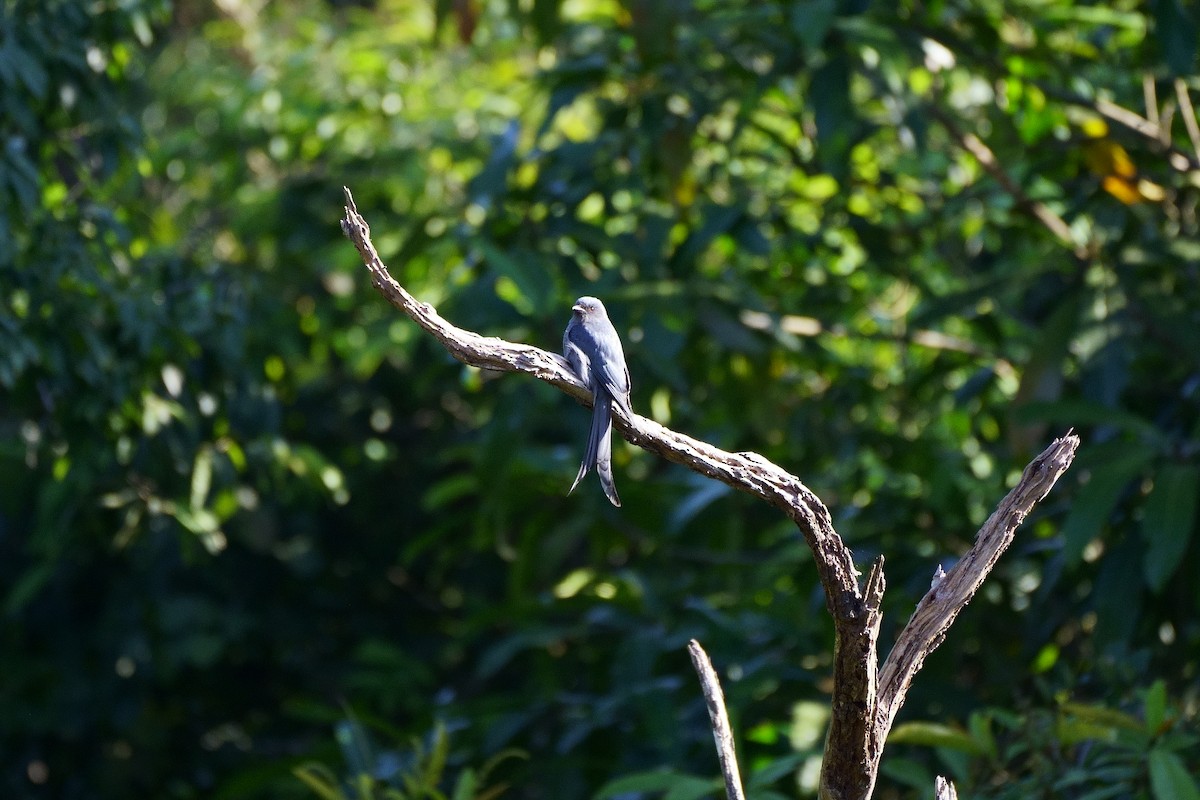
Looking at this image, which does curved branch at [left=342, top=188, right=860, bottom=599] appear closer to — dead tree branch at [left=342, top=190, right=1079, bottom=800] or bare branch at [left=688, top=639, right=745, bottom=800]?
dead tree branch at [left=342, top=190, right=1079, bottom=800]

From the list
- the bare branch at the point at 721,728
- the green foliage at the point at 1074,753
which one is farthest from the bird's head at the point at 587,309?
the green foliage at the point at 1074,753

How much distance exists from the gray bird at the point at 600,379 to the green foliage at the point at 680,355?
3.52ft

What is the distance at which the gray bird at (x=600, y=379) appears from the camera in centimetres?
234

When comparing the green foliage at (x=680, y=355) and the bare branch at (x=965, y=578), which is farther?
the green foliage at (x=680, y=355)

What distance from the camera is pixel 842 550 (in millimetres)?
1970

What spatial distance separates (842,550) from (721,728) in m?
0.44

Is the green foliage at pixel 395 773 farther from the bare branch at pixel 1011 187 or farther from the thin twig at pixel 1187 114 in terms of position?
the thin twig at pixel 1187 114

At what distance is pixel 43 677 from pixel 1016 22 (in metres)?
4.86

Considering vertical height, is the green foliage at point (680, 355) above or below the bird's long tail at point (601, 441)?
below

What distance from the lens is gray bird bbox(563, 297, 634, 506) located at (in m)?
2.34

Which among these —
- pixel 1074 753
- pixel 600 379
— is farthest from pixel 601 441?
pixel 1074 753

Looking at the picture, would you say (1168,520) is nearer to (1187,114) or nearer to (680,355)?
(1187,114)

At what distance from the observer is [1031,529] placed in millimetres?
4480

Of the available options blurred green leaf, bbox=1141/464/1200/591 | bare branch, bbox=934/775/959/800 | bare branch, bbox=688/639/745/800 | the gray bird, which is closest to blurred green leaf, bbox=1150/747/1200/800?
blurred green leaf, bbox=1141/464/1200/591
